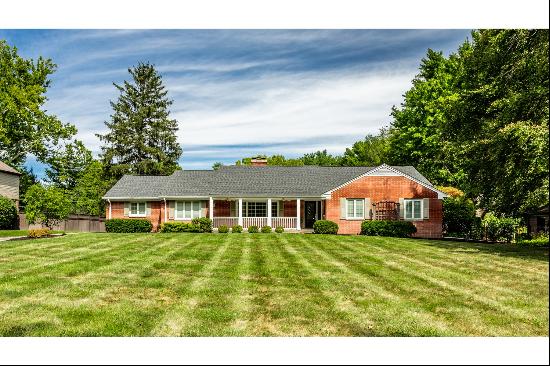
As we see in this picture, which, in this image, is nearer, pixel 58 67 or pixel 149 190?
pixel 58 67

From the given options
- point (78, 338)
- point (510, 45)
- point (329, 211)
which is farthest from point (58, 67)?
point (329, 211)

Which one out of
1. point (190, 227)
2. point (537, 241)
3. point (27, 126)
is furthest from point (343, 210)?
point (537, 241)

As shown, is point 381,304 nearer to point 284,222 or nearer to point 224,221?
point 284,222

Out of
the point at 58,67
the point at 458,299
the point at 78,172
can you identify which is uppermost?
the point at 58,67

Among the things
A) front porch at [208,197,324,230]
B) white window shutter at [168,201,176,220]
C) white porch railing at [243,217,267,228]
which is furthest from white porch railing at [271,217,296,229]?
white window shutter at [168,201,176,220]

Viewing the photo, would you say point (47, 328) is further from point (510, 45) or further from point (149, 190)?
point (149, 190)

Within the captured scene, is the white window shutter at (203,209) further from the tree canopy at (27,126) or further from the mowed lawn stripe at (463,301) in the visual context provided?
the mowed lawn stripe at (463,301)

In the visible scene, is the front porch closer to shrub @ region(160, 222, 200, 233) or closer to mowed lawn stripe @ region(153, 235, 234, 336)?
shrub @ region(160, 222, 200, 233)

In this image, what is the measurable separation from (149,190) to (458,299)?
29.5m

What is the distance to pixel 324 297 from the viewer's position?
14.6ft

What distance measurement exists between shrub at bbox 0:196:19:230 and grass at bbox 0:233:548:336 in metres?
15.9

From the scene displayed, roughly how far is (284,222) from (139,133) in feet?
73.2

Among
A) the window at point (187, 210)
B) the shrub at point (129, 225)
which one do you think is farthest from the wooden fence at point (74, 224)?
the window at point (187, 210)

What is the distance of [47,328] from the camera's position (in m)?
4.43
